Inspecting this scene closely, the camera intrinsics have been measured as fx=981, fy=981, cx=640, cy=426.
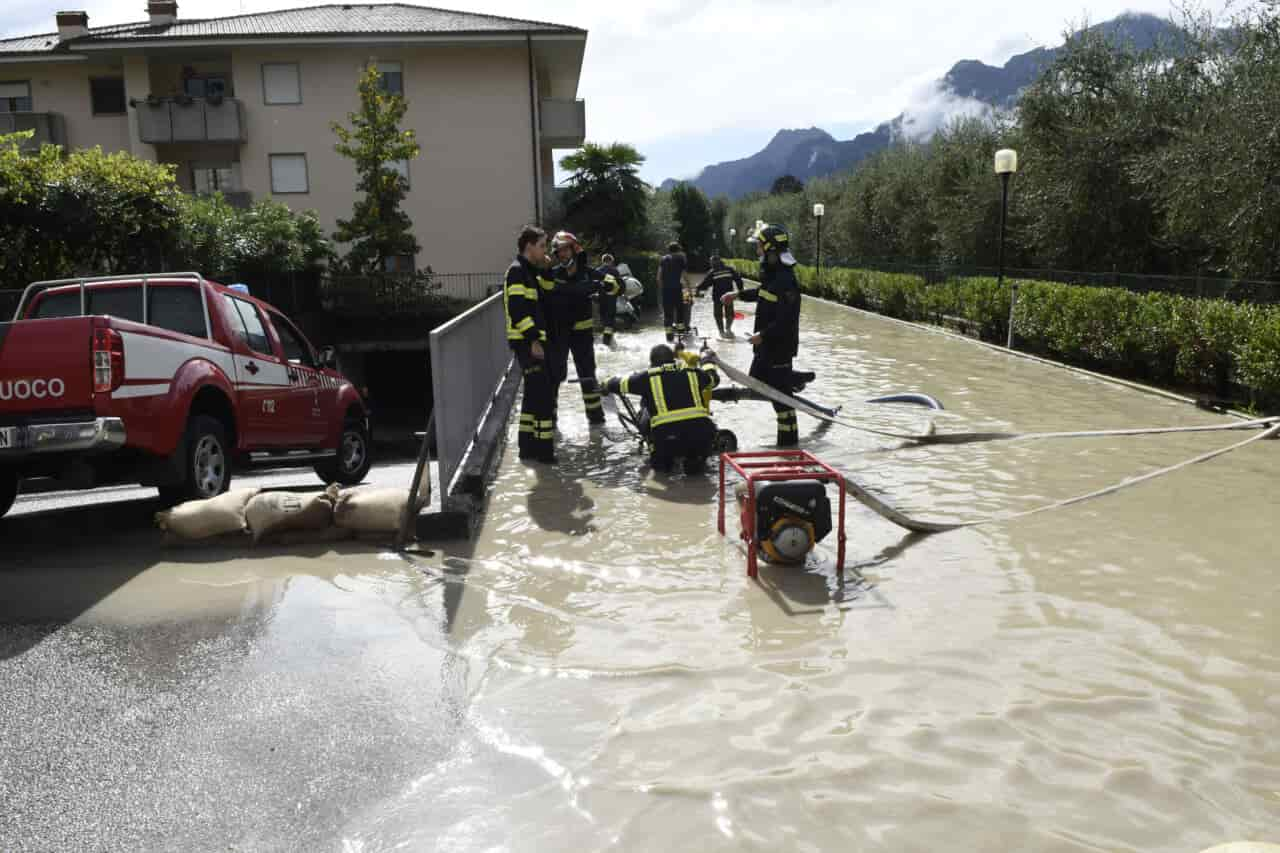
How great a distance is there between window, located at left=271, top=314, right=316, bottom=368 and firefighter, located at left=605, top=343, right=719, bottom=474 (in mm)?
3216

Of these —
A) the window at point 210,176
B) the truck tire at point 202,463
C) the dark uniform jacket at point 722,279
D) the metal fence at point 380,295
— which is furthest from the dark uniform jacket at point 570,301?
the window at point 210,176

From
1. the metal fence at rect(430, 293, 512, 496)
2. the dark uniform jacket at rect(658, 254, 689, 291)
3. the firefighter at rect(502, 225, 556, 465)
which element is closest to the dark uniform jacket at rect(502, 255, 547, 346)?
the firefighter at rect(502, 225, 556, 465)

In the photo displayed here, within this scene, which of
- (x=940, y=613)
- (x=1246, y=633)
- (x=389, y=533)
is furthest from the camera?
(x=389, y=533)

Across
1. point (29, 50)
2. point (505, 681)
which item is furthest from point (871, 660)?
point (29, 50)

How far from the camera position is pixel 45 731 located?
4.05 metres

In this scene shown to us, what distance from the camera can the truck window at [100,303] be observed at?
815 centimetres

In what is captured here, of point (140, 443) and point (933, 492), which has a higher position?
point (140, 443)

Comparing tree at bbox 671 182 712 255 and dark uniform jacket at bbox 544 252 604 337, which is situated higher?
tree at bbox 671 182 712 255

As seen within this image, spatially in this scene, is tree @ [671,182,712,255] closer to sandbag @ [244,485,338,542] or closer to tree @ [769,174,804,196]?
tree @ [769,174,804,196]

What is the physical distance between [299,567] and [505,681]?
231 cm

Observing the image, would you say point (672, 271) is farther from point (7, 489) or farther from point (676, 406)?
point (7, 489)

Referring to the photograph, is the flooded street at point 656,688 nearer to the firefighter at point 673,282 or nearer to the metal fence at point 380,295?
the firefighter at point 673,282

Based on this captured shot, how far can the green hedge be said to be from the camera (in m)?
11.6

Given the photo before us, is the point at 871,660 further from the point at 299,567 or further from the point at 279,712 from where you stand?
the point at 299,567
